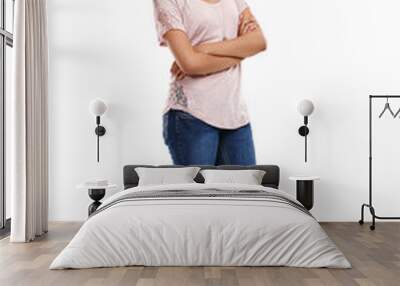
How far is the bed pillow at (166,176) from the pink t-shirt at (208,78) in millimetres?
692

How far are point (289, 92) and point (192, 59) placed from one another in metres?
1.22

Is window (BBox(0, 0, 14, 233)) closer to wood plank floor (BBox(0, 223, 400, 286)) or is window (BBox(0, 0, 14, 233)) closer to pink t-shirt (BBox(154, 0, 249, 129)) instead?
wood plank floor (BBox(0, 223, 400, 286))

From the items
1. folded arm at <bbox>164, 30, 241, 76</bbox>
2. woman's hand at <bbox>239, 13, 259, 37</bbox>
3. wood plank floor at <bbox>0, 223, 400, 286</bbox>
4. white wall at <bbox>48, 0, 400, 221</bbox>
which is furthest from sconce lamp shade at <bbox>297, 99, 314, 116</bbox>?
wood plank floor at <bbox>0, 223, 400, 286</bbox>

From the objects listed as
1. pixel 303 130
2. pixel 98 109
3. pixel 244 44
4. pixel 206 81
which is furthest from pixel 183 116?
pixel 303 130

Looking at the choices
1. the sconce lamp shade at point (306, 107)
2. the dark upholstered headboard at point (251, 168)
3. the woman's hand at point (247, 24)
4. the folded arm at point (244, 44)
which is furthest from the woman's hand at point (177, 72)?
the sconce lamp shade at point (306, 107)

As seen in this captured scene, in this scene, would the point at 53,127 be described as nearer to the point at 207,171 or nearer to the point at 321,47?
the point at 207,171

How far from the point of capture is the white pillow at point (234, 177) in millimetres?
6328

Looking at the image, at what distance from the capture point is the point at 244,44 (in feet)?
22.9

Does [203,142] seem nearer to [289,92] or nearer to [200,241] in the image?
[289,92]

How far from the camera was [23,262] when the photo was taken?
4668 millimetres

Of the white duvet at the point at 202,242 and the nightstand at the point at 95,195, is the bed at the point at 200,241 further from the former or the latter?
the nightstand at the point at 95,195

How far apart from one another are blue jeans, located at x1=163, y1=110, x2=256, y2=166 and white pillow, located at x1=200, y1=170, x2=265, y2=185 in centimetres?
39

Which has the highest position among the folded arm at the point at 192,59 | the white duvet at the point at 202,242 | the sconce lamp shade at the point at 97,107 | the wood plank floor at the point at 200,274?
the folded arm at the point at 192,59

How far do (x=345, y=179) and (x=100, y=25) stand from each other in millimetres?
3450
